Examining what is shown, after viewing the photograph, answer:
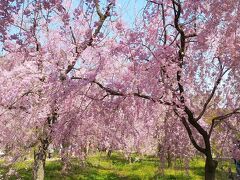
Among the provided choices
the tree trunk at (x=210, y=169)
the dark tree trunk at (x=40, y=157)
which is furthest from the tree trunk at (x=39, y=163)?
the tree trunk at (x=210, y=169)

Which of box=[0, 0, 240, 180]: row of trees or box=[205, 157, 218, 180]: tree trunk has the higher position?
box=[0, 0, 240, 180]: row of trees

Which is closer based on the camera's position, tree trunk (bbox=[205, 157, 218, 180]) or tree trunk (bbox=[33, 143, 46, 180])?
tree trunk (bbox=[205, 157, 218, 180])

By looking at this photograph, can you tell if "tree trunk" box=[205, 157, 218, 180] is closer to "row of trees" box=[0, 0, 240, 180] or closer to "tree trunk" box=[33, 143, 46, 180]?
"row of trees" box=[0, 0, 240, 180]

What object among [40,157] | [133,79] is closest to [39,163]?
[40,157]

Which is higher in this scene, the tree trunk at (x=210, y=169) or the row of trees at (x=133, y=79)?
the row of trees at (x=133, y=79)

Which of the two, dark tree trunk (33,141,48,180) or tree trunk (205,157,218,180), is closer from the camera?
tree trunk (205,157,218,180)

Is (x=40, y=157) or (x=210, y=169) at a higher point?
(x=40, y=157)

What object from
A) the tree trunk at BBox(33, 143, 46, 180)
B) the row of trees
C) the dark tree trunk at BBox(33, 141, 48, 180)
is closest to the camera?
the row of trees

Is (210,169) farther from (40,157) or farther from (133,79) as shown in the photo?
(40,157)

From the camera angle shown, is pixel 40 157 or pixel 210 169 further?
pixel 40 157

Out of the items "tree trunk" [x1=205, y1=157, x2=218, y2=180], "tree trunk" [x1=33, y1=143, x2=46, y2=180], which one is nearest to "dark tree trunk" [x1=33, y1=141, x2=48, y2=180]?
"tree trunk" [x1=33, y1=143, x2=46, y2=180]

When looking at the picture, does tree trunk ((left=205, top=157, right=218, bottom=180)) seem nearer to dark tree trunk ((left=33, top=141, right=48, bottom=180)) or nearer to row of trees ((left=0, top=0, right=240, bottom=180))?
row of trees ((left=0, top=0, right=240, bottom=180))

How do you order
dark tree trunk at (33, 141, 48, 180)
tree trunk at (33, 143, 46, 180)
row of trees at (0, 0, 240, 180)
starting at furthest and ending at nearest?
tree trunk at (33, 143, 46, 180)
dark tree trunk at (33, 141, 48, 180)
row of trees at (0, 0, 240, 180)

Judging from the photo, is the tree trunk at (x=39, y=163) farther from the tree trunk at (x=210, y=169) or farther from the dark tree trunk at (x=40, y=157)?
the tree trunk at (x=210, y=169)
